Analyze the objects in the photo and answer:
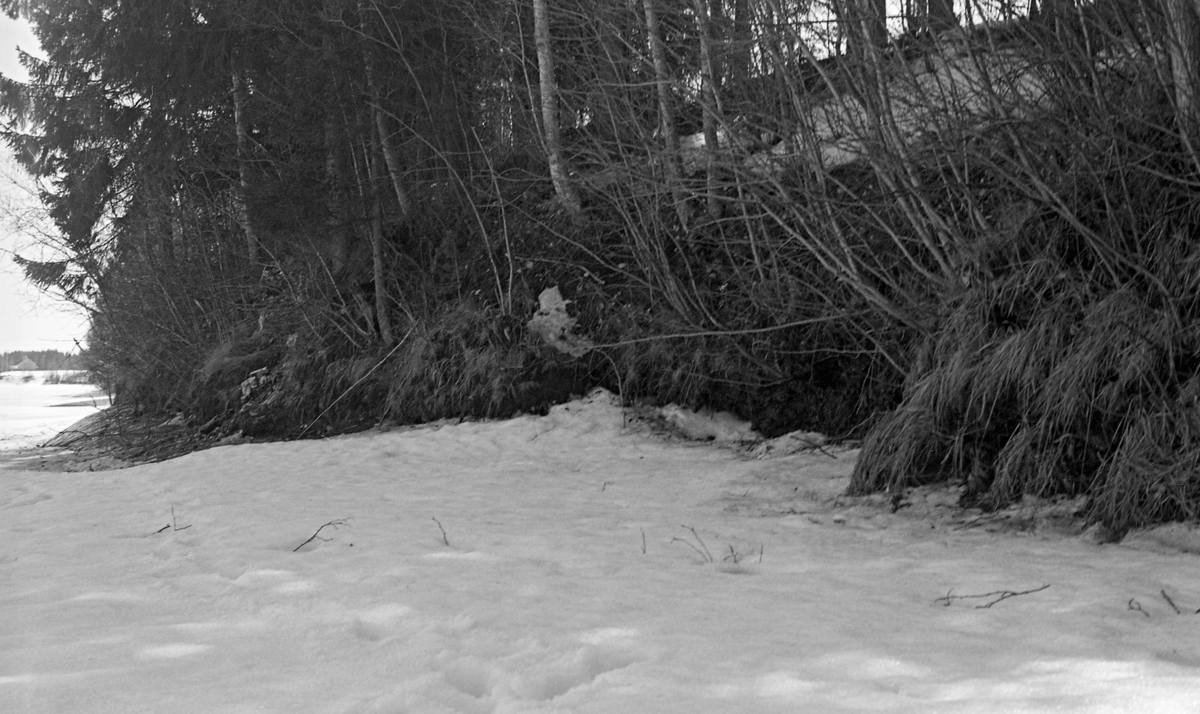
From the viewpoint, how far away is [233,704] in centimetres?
246

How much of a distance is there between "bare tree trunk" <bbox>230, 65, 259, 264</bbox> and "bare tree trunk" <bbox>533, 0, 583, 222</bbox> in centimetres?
404

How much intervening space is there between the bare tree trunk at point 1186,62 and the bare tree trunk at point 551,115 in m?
6.75

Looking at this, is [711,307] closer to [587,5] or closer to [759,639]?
[587,5]

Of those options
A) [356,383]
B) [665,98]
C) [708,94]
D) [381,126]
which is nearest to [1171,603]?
[665,98]

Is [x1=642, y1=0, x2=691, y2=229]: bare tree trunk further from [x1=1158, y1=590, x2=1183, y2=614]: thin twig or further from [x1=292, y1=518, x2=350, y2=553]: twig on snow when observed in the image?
[x1=1158, y1=590, x2=1183, y2=614]: thin twig

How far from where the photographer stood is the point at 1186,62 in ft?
16.2

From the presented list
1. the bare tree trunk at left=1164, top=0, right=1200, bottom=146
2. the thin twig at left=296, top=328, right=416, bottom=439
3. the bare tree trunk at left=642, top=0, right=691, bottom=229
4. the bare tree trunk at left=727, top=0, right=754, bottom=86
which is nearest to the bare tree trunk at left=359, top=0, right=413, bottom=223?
the thin twig at left=296, top=328, right=416, bottom=439

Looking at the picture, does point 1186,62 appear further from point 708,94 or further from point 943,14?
point 708,94

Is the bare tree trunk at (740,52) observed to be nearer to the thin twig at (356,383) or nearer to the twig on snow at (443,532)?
the twig on snow at (443,532)

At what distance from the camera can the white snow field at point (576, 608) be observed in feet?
8.25

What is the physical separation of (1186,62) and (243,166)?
443 inches

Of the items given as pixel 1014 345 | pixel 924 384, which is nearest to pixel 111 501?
pixel 924 384

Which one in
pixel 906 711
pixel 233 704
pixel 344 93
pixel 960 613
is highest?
pixel 344 93

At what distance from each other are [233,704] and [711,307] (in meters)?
7.48
